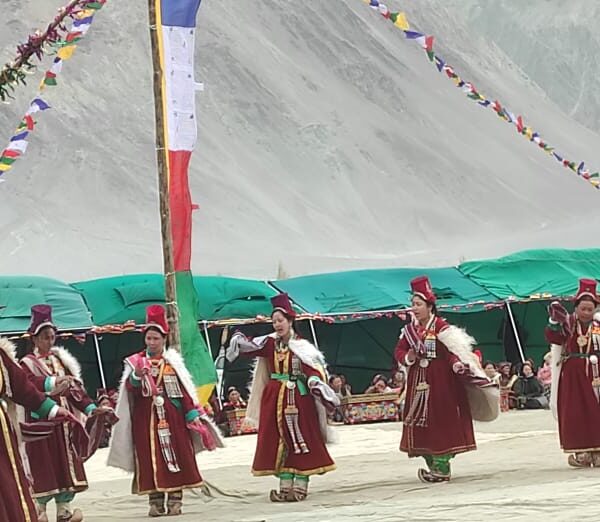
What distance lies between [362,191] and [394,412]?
41.8 m

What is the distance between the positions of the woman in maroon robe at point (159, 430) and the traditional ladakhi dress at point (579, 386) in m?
3.00

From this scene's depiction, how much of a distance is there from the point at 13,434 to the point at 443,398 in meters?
4.76

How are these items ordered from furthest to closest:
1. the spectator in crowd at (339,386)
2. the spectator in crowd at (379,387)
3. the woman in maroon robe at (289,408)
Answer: the spectator in crowd at (379,387), the spectator in crowd at (339,386), the woman in maroon robe at (289,408)

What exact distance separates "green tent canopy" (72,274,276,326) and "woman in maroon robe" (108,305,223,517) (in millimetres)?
9107

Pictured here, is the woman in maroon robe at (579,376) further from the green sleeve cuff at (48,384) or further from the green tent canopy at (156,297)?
the green tent canopy at (156,297)

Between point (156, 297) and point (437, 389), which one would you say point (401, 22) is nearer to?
point (437, 389)

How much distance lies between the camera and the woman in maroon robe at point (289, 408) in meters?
9.95

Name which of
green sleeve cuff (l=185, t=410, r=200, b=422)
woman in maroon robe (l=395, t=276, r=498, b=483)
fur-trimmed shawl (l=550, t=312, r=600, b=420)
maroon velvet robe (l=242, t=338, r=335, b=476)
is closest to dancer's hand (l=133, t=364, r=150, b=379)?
green sleeve cuff (l=185, t=410, r=200, b=422)

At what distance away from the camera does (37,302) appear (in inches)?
739

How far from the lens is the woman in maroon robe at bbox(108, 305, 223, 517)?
31.5ft

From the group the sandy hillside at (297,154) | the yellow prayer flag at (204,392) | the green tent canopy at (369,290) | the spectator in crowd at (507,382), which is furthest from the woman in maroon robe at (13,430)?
the sandy hillside at (297,154)

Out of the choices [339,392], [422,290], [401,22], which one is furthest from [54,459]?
[339,392]

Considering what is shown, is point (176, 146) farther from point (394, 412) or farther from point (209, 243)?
point (209, 243)

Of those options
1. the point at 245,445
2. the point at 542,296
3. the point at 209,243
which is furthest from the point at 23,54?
the point at 209,243
